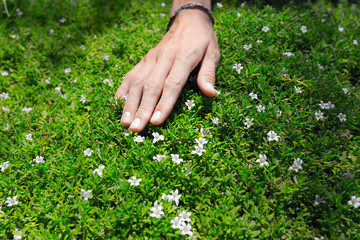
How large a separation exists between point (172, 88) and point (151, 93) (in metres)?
0.25

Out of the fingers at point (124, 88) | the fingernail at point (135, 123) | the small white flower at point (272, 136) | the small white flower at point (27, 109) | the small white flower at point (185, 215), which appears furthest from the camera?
the small white flower at point (27, 109)

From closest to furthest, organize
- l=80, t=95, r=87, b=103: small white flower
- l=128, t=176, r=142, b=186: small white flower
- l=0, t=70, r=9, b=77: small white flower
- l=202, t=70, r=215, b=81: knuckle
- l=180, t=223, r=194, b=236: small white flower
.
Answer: l=180, t=223, r=194, b=236: small white flower, l=128, t=176, r=142, b=186: small white flower, l=202, t=70, r=215, b=81: knuckle, l=80, t=95, r=87, b=103: small white flower, l=0, t=70, r=9, b=77: small white flower

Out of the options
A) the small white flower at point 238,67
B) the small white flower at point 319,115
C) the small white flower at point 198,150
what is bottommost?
the small white flower at point 198,150

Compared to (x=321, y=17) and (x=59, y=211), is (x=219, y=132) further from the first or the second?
(x=321, y=17)

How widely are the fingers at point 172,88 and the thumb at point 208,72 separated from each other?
5.9 inches

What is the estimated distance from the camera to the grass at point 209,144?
2.45 meters

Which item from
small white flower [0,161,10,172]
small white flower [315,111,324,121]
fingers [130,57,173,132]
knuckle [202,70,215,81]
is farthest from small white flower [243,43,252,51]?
small white flower [0,161,10,172]

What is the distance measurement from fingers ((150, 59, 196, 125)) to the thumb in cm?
15

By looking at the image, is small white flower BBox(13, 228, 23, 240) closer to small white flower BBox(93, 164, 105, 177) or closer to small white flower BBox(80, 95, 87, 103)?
small white flower BBox(93, 164, 105, 177)

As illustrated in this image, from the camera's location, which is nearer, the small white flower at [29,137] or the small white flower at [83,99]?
the small white flower at [29,137]

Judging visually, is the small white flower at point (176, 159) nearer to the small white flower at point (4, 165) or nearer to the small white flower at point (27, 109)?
the small white flower at point (4, 165)

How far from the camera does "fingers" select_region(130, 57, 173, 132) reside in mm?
2959

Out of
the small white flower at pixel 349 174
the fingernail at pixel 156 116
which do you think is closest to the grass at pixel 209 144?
the small white flower at pixel 349 174

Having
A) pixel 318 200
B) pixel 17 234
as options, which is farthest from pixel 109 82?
pixel 318 200
